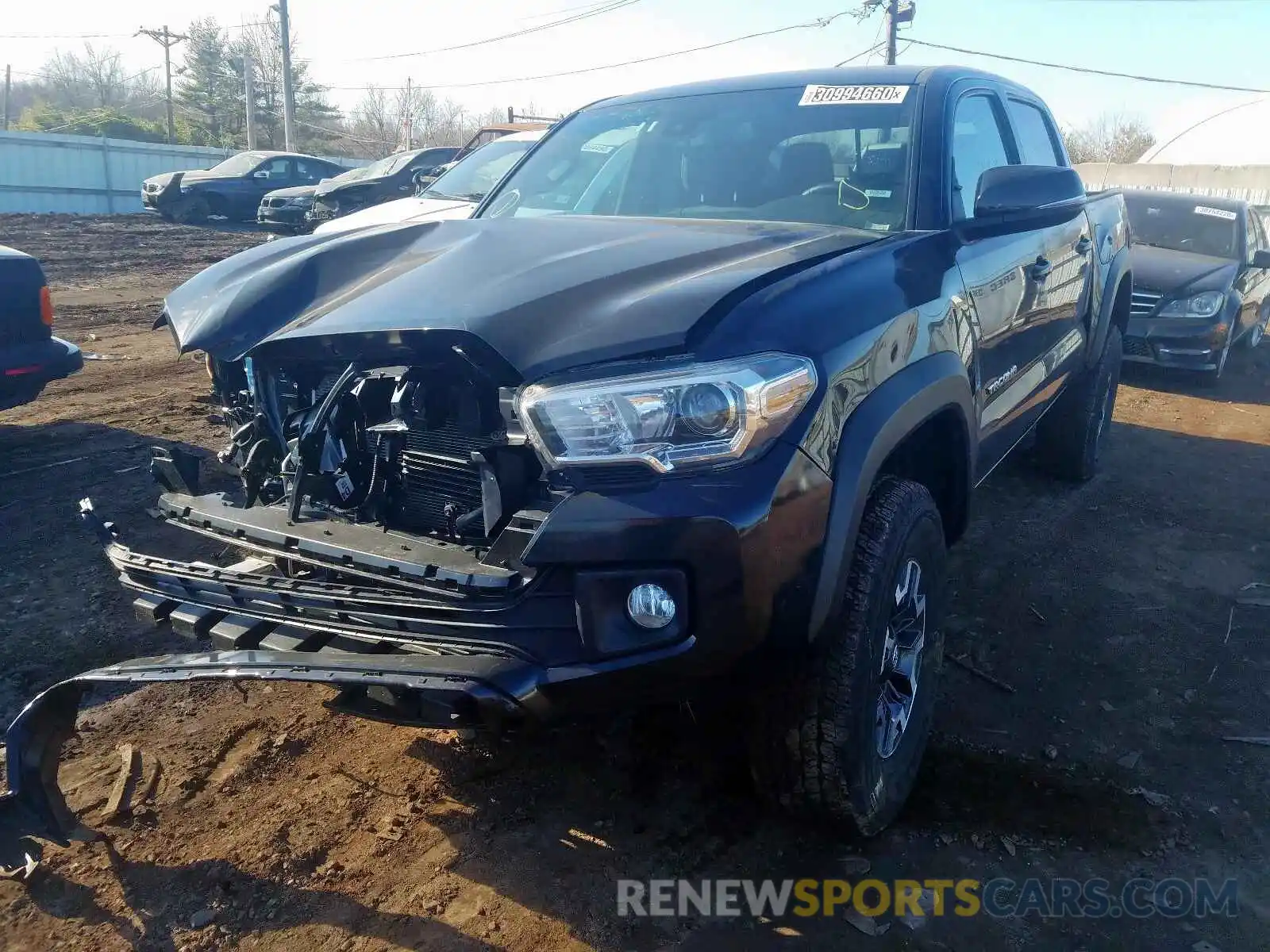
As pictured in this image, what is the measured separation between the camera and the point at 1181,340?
27.8 feet

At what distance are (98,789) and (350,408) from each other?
1.27 m

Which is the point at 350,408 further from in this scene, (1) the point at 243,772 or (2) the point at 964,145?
(2) the point at 964,145

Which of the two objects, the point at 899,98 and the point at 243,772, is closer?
the point at 243,772

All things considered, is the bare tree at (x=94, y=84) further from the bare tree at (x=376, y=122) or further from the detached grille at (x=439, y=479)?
the detached grille at (x=439, y=479)

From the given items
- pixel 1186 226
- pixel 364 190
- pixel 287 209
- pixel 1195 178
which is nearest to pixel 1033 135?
pixel 1186 226

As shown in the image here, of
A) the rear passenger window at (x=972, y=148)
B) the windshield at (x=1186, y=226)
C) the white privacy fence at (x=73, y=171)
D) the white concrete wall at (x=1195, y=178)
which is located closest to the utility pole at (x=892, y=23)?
the white concrete wall at (x=1195, y=178)

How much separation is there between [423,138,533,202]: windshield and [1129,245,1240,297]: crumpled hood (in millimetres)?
5410

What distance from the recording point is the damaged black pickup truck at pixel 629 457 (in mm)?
1955

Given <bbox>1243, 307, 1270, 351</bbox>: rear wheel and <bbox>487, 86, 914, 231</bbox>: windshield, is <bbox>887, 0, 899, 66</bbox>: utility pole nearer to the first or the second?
<bbox>1243, 307, 1270, 351</bbox>: rear wheel

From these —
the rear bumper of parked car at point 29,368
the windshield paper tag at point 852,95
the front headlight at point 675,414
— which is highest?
→ the windshield paper tag at point 852,95

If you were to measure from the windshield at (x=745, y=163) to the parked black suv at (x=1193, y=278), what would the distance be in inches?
209

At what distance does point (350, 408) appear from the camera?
2.50 metres

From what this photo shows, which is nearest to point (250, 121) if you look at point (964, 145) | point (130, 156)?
point (130, 156)

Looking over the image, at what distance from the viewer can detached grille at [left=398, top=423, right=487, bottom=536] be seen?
7.60 ft
